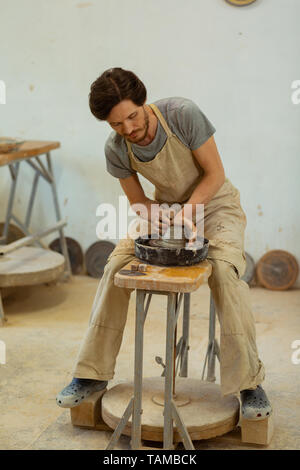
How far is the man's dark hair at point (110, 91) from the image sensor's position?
8.48ft

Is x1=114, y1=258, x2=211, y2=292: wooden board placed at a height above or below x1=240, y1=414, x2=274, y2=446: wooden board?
above

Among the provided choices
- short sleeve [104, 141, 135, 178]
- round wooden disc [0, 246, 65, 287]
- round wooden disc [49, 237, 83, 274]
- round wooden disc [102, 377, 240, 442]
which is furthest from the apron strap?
round wooden disc [49, 237, 83, 274]

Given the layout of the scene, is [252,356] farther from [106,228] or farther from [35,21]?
[35,21]

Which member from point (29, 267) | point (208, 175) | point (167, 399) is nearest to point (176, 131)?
point (208, 175)

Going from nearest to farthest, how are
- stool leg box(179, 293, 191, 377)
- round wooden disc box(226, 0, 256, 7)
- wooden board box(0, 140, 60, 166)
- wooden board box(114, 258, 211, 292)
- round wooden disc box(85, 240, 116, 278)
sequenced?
wooden board box(114, 258, 211, 292) → stool leg box(179, 293, 191, 377) → wooden board box(0, 140, 60, 166) → round wooden disc box(226, 0, 256, 7) → round wooden disc box(85, 240, 116, 278)

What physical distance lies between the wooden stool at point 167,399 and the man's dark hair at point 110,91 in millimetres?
653

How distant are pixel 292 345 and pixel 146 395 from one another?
54.5 inches

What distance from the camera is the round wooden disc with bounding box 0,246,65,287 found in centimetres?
440

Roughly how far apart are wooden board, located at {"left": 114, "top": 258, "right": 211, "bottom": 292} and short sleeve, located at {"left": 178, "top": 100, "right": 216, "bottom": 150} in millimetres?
653

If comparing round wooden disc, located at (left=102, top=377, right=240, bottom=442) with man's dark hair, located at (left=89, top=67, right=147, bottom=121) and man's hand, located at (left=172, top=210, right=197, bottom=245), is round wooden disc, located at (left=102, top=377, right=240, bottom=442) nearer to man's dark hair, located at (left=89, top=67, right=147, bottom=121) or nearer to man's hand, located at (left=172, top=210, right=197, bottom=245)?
man's hand, located at (left=172, top=210, right=197, bottom=245)

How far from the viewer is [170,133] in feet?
9.43

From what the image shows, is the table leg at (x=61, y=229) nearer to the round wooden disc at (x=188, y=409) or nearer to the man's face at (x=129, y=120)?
the man's face at (x=129, y=120)

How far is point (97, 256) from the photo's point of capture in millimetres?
5395

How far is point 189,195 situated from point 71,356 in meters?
1.25
